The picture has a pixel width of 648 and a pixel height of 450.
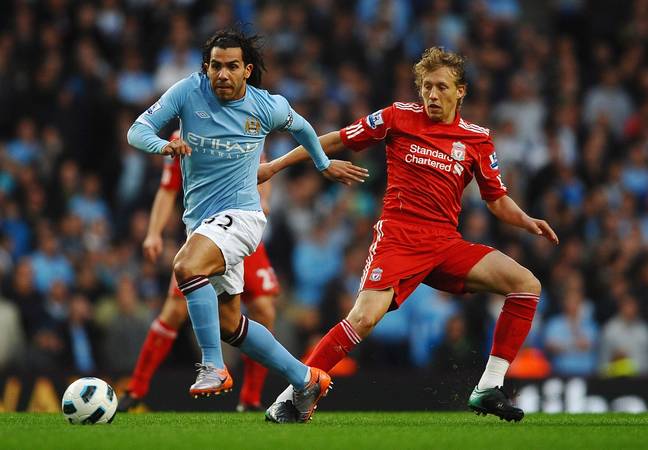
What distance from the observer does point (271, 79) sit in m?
14.9

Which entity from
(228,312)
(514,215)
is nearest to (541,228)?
(514,215)

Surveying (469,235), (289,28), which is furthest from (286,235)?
(289,28)

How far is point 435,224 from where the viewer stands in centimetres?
834

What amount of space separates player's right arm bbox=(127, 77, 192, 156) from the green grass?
5.21 feet

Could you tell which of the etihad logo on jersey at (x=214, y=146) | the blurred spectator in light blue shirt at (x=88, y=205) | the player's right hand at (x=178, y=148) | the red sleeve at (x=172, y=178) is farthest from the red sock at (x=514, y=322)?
the blurred spectator in light blue shirt at (x=88, y=205)

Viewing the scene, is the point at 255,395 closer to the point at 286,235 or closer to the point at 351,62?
the point at 286,235

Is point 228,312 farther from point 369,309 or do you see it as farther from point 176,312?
point 176,312

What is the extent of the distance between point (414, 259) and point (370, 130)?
93 cm

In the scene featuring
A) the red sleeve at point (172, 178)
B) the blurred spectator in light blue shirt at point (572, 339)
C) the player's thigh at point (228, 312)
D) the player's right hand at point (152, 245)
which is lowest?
the blurred spectator in light blue shirt at point (572, 339)

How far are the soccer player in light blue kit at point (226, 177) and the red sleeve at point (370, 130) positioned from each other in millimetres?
392

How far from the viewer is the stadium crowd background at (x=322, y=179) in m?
12.8

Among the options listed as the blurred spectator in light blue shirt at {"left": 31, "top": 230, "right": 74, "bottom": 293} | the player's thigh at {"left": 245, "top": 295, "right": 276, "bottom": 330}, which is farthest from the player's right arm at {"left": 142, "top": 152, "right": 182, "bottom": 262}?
the blurred spectator in light blue shirt at {"left": 31, "top": 230, "right": 74, "bottom": 293}

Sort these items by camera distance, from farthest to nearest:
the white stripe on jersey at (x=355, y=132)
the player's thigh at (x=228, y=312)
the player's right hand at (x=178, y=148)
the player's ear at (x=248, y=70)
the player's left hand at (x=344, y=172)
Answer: the white stripe on jersey at (x=355, y=132) < the player's left hand at (x=344, y=172) < the player's ear at (x=248, y=70) < the player's thigh at (x=228, y=312) < the player's right hand at (x=178, y=148)

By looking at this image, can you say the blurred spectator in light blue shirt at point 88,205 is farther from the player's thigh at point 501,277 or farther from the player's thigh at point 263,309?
the player's thigh at point 501,277
